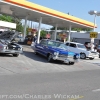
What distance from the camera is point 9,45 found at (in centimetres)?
1612

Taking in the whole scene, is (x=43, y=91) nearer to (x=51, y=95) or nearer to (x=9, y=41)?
(x=51, y=95)

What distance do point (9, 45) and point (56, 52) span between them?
3.40m

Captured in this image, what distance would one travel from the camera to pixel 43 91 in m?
7.54

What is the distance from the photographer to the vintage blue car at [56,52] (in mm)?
16391

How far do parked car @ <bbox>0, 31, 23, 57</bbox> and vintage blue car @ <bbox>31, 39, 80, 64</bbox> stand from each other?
A: 2120 millimetres

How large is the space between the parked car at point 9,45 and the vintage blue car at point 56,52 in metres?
2.12

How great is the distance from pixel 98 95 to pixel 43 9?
1931 cm

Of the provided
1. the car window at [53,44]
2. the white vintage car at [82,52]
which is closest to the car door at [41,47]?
the car window at [53,44]

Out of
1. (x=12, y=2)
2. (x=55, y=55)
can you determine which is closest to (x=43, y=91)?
(x=55, y=55)

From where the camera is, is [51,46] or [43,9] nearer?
[51,46]

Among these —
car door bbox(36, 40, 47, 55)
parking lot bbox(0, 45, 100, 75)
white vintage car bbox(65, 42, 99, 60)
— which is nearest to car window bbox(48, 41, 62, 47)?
car door bbox(36, 40, 47, 55)

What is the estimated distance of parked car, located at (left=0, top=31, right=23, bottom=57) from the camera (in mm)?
15633

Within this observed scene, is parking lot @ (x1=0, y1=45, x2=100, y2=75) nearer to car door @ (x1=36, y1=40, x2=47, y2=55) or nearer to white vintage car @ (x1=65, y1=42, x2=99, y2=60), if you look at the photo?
car door @ (x1=36, y1=40, x2=47, y2=55)

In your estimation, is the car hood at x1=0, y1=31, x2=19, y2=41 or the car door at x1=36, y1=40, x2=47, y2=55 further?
the car door at x1=36, y1=40, x2=47, y2=55
